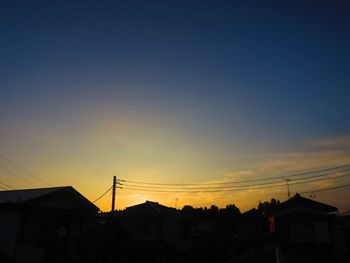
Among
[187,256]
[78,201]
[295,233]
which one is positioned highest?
[78,201]

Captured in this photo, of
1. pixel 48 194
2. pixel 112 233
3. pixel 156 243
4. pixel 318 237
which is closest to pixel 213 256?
pixel 156 243

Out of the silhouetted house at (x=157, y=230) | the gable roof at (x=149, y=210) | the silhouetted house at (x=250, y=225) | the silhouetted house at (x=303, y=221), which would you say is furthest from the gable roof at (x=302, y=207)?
the silhouetted house at (x=250, y=225)

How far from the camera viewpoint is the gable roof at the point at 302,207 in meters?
41.2

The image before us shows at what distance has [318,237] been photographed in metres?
37.4

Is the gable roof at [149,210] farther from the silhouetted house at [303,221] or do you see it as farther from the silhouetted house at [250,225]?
the silhouetted house at [250,225]

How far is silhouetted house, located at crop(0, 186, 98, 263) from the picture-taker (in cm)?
1988

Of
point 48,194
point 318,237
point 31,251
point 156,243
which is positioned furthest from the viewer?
point 318,237

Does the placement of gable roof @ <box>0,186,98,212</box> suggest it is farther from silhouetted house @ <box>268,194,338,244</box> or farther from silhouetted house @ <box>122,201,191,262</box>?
silhouetted house @ <box>268,194,338,244</box>

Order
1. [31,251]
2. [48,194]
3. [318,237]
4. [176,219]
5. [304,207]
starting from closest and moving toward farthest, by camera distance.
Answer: [31,251]
[48,194]
[176,219]
[318,237]
[304,207]

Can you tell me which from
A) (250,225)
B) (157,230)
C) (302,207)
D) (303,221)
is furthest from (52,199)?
(250,225)

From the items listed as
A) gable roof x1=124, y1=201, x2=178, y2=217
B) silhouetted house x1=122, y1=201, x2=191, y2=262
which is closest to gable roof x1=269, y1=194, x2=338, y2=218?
silhouetted house x1=122, y1=201, x2=191, y2=262

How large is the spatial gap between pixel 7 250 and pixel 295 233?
32.0 meters

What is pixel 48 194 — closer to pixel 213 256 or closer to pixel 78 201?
pixel 78 201

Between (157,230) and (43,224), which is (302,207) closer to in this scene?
(157,230)
